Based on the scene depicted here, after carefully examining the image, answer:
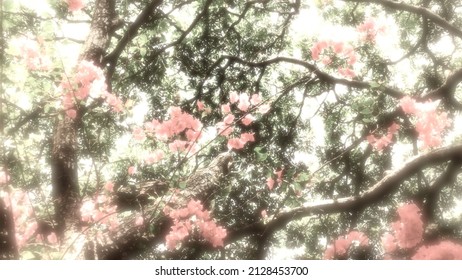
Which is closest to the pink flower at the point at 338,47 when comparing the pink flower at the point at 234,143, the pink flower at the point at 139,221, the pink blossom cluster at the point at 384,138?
the pink blossom cluster at the point at 384,138

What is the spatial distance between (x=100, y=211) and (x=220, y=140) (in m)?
1.36

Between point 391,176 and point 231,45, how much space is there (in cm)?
414

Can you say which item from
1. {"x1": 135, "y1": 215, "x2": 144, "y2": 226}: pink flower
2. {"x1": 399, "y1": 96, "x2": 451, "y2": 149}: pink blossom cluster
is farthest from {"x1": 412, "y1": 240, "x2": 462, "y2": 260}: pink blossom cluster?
{"x1": 135, "y1": 215, "x2": 144, "y2": 226}: pink flower

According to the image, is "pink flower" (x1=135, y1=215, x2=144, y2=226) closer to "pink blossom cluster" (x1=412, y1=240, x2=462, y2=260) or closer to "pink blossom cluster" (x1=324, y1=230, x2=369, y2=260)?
"pink blossom cluster" (x1=324, y1=230, x2=369, y2=260)

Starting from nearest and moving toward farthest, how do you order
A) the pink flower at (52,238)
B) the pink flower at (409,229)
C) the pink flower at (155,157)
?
1. the pink flower at (409,229)
2. the pink flower at (52,238)
3. the pink flower at (155,157)

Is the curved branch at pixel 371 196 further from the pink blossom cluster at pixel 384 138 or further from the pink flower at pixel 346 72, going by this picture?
the pink flower at pixel 346 72

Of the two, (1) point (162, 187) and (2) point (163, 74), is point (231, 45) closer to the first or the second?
(2) point (163, 74)

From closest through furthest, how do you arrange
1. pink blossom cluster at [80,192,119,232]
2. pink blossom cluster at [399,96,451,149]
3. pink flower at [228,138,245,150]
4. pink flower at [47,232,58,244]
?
pink flower at [47,232,58,244]
pink blossom cluster at [80,192,119,232]
pink blossom cluster at [399,96,451,149]
pink flower at [228,138,245,150]

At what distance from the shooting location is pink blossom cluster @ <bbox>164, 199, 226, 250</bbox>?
328 centimetres

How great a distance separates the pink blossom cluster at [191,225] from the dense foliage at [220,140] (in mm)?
15

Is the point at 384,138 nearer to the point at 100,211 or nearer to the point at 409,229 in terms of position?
the point at 409,229

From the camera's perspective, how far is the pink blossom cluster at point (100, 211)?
324cm

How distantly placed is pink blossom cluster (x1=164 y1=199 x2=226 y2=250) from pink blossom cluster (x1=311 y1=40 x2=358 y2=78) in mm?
2967
